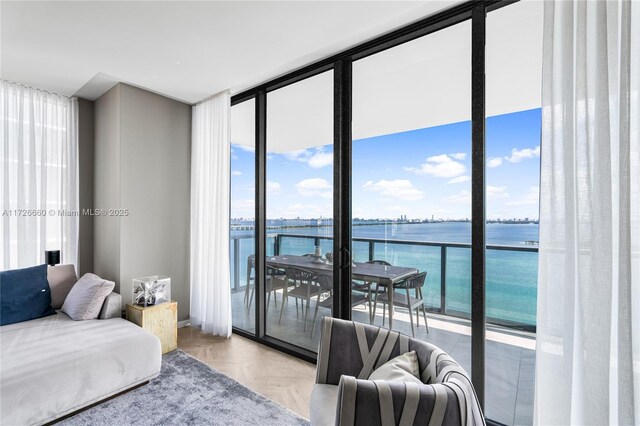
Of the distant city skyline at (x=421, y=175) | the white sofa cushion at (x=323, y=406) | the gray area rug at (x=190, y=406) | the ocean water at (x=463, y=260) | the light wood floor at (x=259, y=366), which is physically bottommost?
the light wood floor at (x=259, y=366)

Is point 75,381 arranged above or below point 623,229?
below

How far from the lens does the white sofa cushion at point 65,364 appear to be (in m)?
1.94

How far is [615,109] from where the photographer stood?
1.46 meters

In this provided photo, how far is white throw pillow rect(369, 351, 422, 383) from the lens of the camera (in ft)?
4.51

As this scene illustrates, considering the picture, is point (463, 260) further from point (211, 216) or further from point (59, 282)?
point (59, 282)

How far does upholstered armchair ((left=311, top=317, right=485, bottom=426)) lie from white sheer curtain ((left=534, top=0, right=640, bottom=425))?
0.69m

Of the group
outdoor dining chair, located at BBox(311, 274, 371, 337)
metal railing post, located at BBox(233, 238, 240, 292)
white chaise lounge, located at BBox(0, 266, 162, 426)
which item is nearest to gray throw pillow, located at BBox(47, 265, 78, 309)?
white chaise lounge, located at BBox(0, 266, 162, 426)

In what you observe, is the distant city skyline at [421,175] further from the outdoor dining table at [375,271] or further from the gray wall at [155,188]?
the gray wall at [155,188]

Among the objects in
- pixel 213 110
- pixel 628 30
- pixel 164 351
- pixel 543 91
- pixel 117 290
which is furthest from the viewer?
pixel 213 110

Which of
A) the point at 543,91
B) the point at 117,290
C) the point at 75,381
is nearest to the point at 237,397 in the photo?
the point at 75,381

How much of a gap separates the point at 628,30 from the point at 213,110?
3.49 metres

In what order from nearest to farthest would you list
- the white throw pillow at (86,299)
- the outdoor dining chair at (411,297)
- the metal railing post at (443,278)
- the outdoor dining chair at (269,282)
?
the metal railing post at (443,278) → the outdoor dining chair at (411,297) → the white throw pillow at (86,299) → the outdoor dining chair at (269,282)

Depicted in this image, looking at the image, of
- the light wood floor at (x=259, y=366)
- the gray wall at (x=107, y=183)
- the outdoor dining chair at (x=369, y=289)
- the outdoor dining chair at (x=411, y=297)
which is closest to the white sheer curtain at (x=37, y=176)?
the gray wall at (x=107, y=183)

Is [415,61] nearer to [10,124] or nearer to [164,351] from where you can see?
[164,351]
